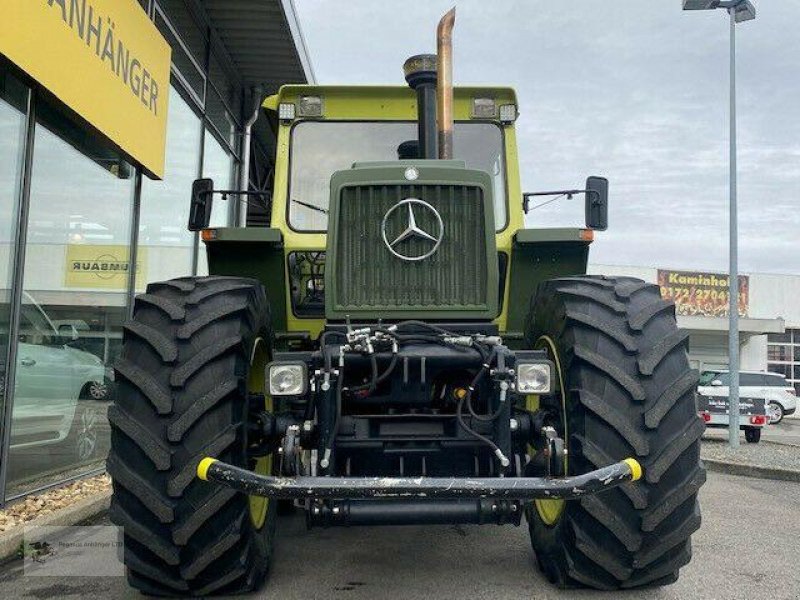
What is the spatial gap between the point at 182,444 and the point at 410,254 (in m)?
1.45

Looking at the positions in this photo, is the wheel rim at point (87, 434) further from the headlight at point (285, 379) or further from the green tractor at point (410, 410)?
A: the headlight at point (285, 379)

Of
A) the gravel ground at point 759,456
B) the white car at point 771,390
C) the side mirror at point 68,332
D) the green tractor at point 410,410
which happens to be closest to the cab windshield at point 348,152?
the green tractor at point 410,410

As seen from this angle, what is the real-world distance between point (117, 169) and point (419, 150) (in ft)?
14.0

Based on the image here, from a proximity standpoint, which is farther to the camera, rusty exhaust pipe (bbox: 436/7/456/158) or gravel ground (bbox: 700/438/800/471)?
gravel ground (bbox: 700/438/800/471)

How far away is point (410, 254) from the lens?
12.2 ft

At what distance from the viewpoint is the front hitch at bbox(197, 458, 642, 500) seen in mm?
2764

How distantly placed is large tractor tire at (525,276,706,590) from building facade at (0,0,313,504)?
14.0ft

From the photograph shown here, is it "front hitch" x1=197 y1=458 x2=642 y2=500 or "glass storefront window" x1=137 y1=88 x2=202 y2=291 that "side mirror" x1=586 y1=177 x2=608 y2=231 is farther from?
"glass storefront window" x1=137 y1=88 x2=202 y2=291

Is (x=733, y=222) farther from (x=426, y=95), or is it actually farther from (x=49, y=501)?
(x=49, y=501)

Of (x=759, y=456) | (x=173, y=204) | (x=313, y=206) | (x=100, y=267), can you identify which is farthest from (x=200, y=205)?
(x=759, y=456)

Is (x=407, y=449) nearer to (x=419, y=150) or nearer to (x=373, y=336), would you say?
(x=373, y=336)

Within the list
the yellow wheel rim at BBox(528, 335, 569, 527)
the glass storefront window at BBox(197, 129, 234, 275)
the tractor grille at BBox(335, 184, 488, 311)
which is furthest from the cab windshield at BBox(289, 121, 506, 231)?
the glass storefront window at BBox(197, 129, 234, 275)

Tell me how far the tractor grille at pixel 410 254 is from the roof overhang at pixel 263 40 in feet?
23.6

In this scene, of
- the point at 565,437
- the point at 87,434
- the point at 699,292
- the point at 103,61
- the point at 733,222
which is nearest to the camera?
the point at 565,437
